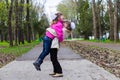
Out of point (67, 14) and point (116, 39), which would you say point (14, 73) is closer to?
point (116, 39)

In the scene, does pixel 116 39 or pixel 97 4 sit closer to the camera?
pixel 116 39

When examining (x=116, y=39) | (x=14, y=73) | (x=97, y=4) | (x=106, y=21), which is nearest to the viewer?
(x=14, y=73)

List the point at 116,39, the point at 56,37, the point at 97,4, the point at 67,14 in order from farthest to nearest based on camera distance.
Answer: the point at 67,14 → the point at 97,4 → the point at 116,39 → the point at 56,37

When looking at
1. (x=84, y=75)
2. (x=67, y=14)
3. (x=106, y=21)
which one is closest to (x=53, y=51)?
(x=84, y=75)

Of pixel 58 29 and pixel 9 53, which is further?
pixel 9 53

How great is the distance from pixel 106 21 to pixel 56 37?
73.0m

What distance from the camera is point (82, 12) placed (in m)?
87.3

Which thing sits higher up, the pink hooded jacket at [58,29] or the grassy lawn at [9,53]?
the pink hooded jacket at [58,29]

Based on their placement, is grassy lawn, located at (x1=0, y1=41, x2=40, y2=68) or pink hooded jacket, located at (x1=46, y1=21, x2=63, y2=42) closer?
pink hooded jacket, located at (x1=46, y1=21, x2=63, y2=42)

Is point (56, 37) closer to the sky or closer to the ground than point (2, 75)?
closer to the sky

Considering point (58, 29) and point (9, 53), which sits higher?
point (58, 29)

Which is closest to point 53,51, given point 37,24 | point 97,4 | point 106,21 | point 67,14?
point 97,4

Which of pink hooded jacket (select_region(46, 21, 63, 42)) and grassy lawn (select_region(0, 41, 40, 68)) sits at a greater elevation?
pink hooded jacket (select_region(46, 21, 63, 42))

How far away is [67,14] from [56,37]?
10145 cm
